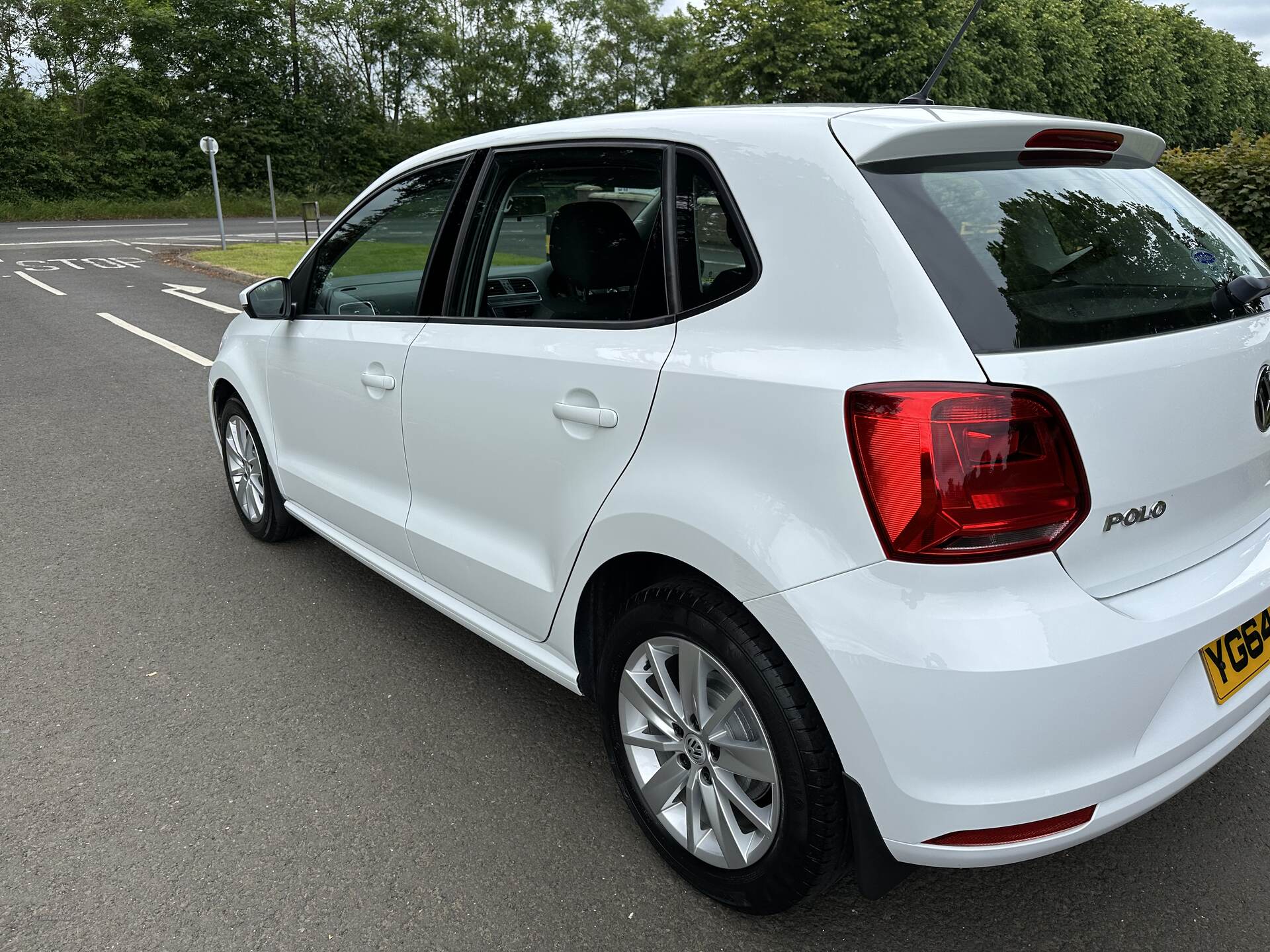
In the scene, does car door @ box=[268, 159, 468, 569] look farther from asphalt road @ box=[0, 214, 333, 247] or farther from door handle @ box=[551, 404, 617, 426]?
asphalt road @ box=[0, 214, 333, 247]

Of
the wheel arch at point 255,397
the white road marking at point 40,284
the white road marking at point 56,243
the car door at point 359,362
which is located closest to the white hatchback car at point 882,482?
the car door at point 359,362

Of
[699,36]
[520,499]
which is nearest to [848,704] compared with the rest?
[520,499]

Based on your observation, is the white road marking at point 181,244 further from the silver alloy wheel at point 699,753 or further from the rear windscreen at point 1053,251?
the rear windscreen at point 1053,251

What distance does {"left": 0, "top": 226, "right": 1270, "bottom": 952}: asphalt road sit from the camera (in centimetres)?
215

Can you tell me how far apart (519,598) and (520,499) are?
0.28 m

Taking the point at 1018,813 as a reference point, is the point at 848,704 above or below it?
above

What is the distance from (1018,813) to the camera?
1699 millimetres

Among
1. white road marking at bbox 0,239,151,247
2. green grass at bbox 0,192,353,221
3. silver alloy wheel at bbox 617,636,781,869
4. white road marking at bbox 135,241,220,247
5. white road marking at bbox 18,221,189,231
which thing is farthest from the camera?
green grass at bbox 0,192,353,221

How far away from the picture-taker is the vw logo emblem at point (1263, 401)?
2033mm

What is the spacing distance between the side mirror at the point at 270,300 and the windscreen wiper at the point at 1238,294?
3.06 metres

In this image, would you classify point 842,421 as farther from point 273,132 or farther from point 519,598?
point 273,132

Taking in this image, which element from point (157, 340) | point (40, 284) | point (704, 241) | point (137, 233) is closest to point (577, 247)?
point (704, 241)

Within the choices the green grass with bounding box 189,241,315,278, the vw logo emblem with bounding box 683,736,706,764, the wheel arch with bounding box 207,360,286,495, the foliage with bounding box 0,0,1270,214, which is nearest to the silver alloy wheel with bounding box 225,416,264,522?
the wheel arch with bounding box 207,360,286,495

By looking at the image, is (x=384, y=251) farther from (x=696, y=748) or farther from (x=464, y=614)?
(x=696, y=748)
